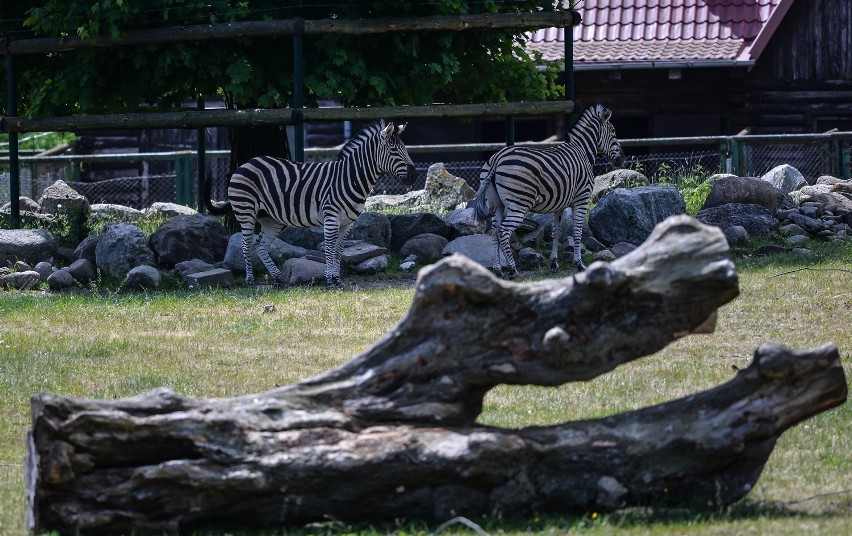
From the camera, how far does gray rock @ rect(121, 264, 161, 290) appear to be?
14766 mm

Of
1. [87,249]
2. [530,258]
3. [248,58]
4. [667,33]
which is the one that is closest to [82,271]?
[87,249]

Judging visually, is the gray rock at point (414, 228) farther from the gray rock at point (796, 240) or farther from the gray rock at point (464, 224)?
the gray rock at point (796, 240)

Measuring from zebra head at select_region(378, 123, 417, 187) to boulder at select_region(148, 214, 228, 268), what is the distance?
2.34m

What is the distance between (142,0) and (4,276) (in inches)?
156

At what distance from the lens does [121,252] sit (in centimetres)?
1538

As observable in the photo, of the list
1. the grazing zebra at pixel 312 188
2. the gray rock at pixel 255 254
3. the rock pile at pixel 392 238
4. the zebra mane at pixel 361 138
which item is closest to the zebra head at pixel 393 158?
the grazing zebra at pixel 312 188

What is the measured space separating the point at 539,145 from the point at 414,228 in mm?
3416

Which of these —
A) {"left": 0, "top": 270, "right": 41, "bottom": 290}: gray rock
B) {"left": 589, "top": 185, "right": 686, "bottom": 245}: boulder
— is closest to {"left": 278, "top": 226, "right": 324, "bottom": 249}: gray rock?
{"left": 0, "top": 270, "right": 41, "bottom": 290}: gray rock

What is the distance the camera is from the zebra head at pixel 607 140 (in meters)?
16.9

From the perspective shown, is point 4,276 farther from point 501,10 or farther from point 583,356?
point 583,356

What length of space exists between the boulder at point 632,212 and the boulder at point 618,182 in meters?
2.45

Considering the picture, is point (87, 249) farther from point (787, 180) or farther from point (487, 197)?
point (787, 180)

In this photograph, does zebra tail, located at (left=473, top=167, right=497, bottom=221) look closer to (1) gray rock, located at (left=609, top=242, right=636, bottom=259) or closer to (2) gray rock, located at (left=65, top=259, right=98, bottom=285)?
(1) gray rock, located at (left=609, top=242, right=636, bottom=259)

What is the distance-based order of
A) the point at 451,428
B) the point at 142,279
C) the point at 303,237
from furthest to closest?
the point at 303,237 → the point at 142,279 → the point at 451,428
